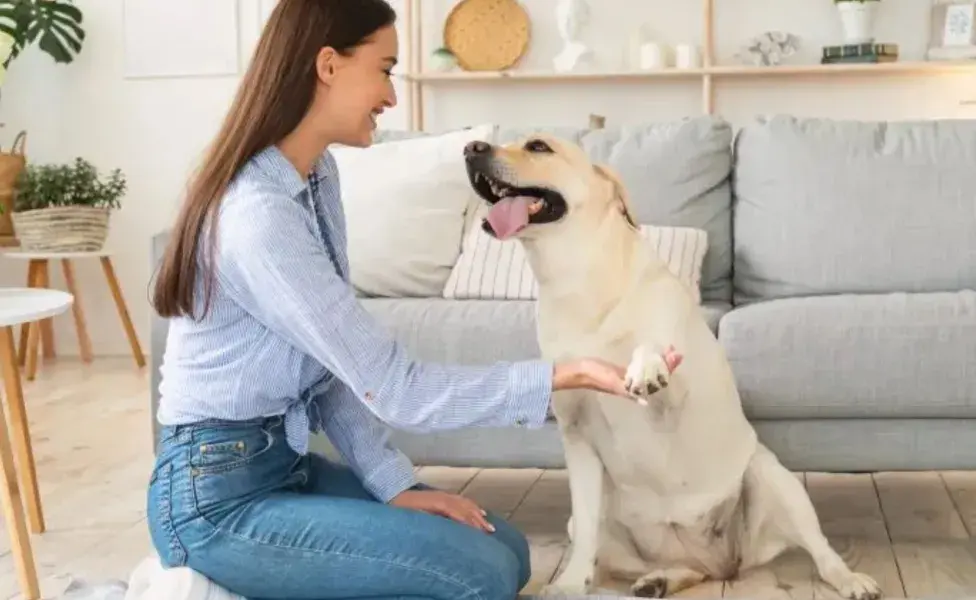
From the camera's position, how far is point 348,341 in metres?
1.51

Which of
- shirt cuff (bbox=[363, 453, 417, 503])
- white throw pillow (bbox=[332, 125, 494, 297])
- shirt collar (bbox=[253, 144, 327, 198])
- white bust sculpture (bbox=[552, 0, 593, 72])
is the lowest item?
shirt cuff (bbox=[363, 453, 417, 503])

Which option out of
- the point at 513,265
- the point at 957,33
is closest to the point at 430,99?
the point at 957,33

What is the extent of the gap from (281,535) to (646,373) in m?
0.50

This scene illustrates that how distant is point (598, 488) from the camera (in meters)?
1.98

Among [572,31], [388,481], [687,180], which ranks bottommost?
[388,481]

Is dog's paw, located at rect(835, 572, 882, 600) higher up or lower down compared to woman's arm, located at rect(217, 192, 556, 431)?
lower down

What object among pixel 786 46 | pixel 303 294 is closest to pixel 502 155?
pixel 303 294

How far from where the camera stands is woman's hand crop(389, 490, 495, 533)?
5.71 ft

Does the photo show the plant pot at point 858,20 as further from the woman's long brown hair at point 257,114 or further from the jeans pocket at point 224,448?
the jeans pocket at point 224,448

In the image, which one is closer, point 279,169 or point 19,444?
point 279,169

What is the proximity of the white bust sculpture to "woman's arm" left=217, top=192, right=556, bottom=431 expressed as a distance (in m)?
3.28

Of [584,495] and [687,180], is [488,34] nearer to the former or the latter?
[687,180]

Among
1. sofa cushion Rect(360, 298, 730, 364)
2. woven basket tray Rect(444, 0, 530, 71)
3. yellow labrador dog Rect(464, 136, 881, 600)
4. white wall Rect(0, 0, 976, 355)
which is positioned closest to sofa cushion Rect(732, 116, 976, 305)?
sofa cushion Rect(360, 298, 730, 364)

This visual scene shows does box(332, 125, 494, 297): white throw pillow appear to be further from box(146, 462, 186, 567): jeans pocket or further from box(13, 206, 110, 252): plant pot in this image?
box(13, 206, 110, 252): plant pot
